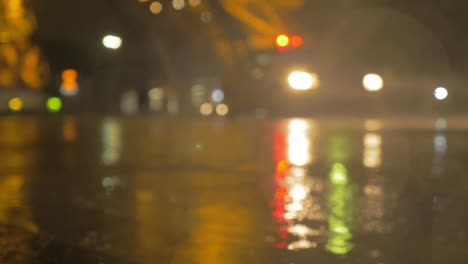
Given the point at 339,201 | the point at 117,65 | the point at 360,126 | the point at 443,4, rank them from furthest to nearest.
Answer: the point at 117,65, the point at 360,126, the point at 443,4, the point at 339,201

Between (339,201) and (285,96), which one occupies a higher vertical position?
(285,96)

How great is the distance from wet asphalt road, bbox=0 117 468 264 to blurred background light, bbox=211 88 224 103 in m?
12.3

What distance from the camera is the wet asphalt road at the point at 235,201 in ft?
20.5

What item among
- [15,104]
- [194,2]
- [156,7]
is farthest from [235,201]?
[15,104]

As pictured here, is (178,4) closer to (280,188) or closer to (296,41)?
(296,41)

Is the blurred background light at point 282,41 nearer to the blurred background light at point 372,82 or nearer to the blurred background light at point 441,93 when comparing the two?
the blurred background light at point 372,82

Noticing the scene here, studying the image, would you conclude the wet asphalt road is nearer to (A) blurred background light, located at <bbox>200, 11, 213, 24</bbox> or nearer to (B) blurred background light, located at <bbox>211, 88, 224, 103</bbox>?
(A) blurred background light, located at <bbox>200, 11, 213, 24</bbox>

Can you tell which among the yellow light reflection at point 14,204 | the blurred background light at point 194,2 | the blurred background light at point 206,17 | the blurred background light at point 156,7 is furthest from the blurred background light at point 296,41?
the blurred background light at point 156,7

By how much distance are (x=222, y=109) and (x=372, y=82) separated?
10.6 metres

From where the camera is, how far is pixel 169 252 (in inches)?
240

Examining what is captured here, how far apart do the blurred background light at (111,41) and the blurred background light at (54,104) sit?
3499 millimetres

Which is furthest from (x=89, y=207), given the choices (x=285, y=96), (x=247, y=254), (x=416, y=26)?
(x=285, y=96)

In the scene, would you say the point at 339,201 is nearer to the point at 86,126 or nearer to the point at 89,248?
the point at 89,248

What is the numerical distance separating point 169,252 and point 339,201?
327 cm
